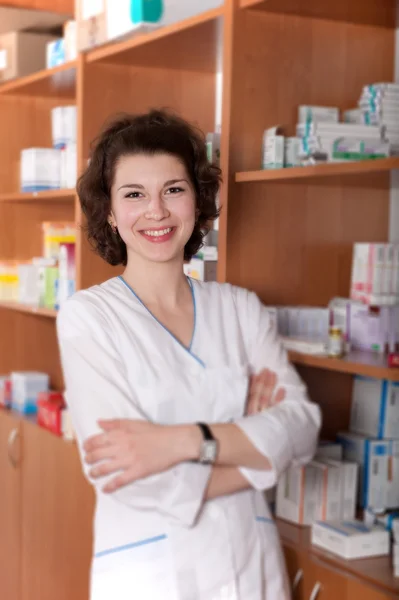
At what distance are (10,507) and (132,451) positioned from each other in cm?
228

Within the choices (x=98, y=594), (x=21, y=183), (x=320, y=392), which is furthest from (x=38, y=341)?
(x=98, y=594)

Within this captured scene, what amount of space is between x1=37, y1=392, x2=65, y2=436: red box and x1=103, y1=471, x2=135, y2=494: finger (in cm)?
183

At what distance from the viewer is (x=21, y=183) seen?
3.79 meters

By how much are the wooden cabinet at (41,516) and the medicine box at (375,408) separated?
99 centimetres

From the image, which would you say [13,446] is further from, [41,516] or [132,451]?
[132,451]

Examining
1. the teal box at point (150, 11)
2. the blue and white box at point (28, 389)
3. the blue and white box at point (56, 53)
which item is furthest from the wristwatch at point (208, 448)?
the blue and white box at point (28, 389)

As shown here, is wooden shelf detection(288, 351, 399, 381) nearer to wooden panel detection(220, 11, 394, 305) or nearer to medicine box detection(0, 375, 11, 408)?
wooden panel detection(220, 11, 394, 305)

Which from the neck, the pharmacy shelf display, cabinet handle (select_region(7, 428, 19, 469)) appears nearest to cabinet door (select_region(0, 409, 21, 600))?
cabinet handle (select_region(7, 428, 19, 469))

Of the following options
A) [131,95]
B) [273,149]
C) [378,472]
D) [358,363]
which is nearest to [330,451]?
[378,472]

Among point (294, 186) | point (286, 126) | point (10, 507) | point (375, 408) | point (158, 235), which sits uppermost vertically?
point (286, 126)

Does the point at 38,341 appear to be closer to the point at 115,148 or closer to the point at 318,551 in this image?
the point at 318,551

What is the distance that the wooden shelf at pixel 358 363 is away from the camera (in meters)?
2.00

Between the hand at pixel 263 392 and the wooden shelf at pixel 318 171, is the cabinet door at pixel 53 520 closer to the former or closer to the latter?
the wooden shelf at pixel 318 171

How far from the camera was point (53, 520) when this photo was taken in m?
3.26
